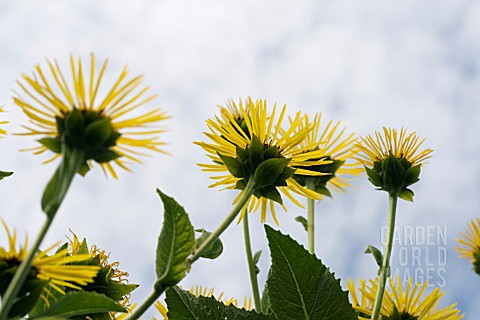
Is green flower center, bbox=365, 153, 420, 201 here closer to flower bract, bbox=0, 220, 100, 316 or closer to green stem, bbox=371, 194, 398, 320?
green stem, bbox=371, 194, 398, 320

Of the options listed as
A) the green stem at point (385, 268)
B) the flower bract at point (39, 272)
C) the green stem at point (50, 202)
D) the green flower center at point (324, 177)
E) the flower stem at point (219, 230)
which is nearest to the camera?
the green stem at point (50, 202)

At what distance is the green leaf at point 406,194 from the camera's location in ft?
5.88

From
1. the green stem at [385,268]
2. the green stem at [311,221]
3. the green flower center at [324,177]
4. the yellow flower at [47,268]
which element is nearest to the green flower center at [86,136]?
the yellow flower at [47,268]

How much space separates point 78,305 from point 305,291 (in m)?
→ 0.56

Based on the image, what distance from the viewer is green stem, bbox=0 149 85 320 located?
78 centimetres

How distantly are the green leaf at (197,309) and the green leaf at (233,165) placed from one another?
0.84ft

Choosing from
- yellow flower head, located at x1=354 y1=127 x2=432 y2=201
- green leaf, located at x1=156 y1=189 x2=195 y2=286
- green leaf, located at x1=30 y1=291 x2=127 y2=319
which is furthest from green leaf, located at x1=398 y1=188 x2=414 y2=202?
green leaf, located at x1=30 y1=291 x2=127 y2=319

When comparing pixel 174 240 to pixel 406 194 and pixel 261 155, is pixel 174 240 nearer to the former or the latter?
pixel 261 155

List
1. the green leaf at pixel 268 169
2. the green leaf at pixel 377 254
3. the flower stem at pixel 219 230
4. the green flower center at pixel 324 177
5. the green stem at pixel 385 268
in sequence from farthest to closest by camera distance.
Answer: the green flower center at pixel 324 177 → the green leaf at pixel 377 254 → the green stem at pixel 385 268 → the green leaf at pixel 268 169 → the flower stem at pixel 219 230

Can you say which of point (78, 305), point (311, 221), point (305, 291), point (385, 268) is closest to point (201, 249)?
point (78, 305)

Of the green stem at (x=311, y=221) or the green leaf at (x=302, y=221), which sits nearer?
the green stem at (x=311, y=221)

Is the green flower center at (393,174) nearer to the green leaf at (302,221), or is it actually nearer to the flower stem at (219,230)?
the green leaf at (302,221)

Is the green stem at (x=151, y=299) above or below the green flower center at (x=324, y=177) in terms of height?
below

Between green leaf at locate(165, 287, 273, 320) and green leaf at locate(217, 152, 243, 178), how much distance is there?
257 mm
